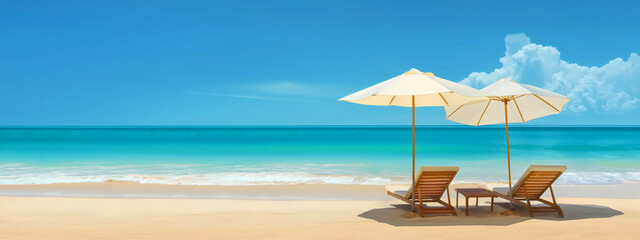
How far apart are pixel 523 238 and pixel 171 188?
21.7ft

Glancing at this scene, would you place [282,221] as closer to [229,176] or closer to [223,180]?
[223,180]

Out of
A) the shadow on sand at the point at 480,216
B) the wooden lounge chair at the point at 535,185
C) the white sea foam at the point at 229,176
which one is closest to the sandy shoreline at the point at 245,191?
the white sea foam at the point at 229,176

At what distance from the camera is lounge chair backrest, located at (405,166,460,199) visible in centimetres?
527

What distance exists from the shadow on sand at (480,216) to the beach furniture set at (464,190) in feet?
0.35

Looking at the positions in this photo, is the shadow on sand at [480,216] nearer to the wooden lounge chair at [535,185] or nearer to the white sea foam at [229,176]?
the wooden lounge chair at [535,185]

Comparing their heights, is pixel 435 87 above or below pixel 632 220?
above

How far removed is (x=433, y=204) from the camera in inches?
260

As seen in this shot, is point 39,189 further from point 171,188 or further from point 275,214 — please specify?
point 275,214

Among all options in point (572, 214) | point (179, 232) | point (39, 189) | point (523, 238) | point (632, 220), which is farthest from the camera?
point (39, 189)

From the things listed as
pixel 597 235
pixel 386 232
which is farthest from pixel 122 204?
pixel 597 235

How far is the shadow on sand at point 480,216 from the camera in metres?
5.26

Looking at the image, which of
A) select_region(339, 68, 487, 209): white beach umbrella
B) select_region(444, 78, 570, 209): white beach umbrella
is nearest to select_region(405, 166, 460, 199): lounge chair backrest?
select_region(339, 68, 487, 209): white beach umbrella

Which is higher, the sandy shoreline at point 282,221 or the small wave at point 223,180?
the small wave at point 223,180

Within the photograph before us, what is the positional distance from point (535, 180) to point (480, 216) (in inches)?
29.6
